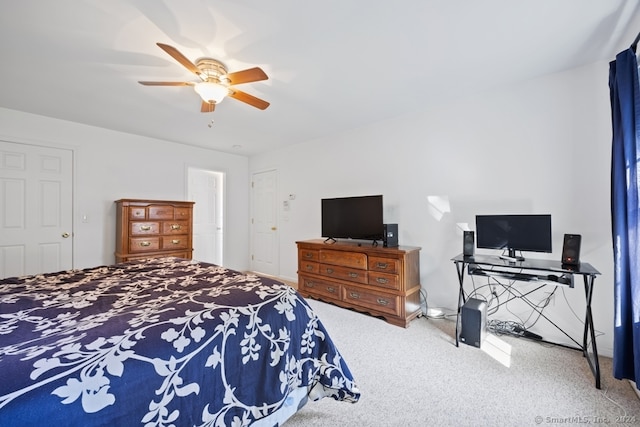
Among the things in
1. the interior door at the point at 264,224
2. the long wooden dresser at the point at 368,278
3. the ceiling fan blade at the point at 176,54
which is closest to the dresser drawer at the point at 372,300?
the long wooden dresser at the point at 368,278

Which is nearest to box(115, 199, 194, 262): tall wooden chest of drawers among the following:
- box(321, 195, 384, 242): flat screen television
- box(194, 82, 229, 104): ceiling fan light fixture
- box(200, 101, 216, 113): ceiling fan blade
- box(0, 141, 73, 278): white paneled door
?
box(0, 141, 73, 278): white paneled door

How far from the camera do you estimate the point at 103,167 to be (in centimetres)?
386

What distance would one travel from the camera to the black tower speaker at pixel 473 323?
95.5 inches

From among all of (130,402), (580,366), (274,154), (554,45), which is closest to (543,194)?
(554,45)

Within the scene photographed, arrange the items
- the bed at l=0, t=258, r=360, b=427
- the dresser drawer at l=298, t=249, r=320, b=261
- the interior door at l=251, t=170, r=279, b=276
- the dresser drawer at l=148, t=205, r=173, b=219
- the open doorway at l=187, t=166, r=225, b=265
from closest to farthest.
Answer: the bed at l=0, t=258, r=360, b=427
the dresser drawer at l=298, t=249, r=320, b=261
the dresser drawer at l=148, t=205, r=173, b=219
the open doorway at l=187, t=166, r=225, b=265
the interior door at l=251, t=170, r=279, b=276

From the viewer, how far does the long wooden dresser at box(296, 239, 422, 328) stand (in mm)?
2928

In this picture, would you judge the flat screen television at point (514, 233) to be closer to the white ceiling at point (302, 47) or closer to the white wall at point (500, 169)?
the white wall at point (500, 169)

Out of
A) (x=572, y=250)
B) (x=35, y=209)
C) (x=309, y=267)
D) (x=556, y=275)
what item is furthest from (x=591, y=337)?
(x=35, y=209)

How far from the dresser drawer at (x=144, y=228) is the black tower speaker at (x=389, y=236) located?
3.20m

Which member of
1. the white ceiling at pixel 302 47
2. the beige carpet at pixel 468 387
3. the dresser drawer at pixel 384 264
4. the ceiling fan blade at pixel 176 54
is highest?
the white ceiling at pixel 302 47

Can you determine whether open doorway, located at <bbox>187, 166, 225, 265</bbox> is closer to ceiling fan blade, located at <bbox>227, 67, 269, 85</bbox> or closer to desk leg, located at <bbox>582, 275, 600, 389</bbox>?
ceiling fan blade, located at <bbox>227, 67, 269, 85</bbox>

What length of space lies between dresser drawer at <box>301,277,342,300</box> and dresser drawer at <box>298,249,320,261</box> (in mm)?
282

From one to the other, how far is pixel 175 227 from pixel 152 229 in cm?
31

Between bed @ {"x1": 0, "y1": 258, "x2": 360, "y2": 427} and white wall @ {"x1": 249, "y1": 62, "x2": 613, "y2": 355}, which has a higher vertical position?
white wall @ {"x1": 249, "y1": 62, "x2": 613, "y2": 355}
